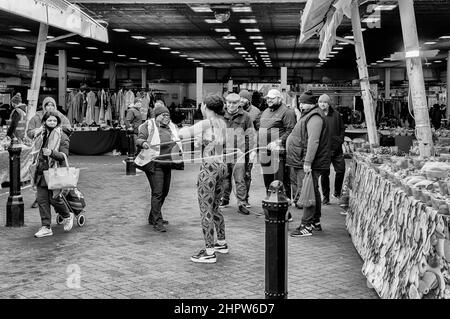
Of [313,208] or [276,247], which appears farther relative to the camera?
[313,208]

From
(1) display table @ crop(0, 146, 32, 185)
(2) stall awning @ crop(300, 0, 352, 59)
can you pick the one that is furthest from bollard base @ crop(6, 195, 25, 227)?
(2) stall awning @ crop(300, 0, 352, 59)

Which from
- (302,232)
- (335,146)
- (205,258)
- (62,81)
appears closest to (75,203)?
(205,258)

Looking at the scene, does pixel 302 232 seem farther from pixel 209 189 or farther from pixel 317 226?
pixel 209 189

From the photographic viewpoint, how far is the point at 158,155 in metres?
8.93

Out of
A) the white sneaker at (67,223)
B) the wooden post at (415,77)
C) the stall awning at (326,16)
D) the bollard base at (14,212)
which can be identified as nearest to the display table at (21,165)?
the bollard base at (14,212)

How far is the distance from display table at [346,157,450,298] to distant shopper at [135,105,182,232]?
2727mm

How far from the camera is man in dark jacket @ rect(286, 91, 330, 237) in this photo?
8.38 metres

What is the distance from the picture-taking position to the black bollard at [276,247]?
4.33 m

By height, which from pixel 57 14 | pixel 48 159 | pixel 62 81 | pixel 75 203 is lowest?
pixel 75 203

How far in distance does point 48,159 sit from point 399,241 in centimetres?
511

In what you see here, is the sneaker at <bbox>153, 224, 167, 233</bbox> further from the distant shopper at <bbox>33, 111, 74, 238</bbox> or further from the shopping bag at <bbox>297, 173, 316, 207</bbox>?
the shopping bag at <bbox>297, 173, 316, 207</bbox>

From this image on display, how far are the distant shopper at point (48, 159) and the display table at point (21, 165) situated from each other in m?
4.96

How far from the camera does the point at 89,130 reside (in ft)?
75.9

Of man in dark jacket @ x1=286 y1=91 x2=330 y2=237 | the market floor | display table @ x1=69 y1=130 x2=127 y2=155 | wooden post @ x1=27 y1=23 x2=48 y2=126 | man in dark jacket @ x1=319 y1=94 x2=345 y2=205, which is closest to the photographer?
the market floor
